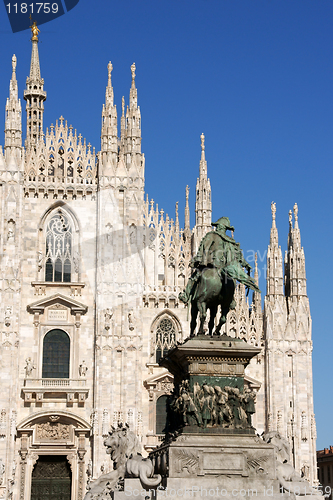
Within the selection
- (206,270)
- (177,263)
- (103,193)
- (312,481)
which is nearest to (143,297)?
(177,263)

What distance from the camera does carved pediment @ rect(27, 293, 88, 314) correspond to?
118ft

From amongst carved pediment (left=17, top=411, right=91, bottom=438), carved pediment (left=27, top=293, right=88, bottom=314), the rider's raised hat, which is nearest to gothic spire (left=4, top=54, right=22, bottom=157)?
carved pediment (left=27, top=293, right=88, bottom=314)

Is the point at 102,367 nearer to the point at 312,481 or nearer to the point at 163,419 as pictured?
the point at 163,419

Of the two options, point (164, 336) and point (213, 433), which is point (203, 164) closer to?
point (164, 336)

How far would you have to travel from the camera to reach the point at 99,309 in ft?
119

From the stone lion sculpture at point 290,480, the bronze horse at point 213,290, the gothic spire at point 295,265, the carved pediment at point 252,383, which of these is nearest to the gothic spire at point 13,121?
the gothic spire at point 295,265

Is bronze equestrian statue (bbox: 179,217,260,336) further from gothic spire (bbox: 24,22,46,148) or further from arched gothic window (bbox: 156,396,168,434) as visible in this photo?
gothic spire (bbox: 24,22,46,148)

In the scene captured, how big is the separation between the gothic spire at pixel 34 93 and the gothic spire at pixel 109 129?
31.8 ft

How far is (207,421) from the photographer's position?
16.1 metres

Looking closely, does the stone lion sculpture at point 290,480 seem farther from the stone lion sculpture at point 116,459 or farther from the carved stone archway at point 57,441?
the carved stone archway at point 57,441

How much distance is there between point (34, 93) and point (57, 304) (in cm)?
1648

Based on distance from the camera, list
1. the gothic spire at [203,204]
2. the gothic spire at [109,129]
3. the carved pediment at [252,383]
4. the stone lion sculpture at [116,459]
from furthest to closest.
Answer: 1. the gothic spire at [109,129]
2. the gothic spire at [203,204]
3. the carved pediment at [252,383]
4. the stone lion sculpture at [116,459]

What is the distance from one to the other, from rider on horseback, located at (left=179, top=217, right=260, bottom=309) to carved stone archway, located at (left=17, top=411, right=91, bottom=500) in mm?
19266

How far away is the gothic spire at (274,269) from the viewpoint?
1506 inches
